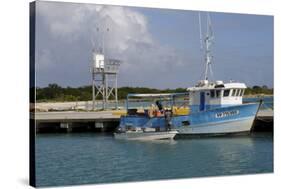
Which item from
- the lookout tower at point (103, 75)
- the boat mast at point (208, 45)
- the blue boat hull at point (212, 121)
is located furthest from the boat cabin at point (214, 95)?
the lookout tower at point (103, 75)

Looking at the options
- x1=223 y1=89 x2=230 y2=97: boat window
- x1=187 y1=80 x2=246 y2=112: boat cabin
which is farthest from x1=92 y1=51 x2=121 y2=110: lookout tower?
x1=223 y1=89 x2=230 y2=97: boat window

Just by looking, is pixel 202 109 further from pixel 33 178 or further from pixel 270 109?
pixel 33 178

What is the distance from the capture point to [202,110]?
12492 mm

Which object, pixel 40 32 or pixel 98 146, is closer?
pixel 40 32

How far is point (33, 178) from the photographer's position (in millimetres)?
10414

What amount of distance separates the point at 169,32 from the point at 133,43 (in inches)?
30.9

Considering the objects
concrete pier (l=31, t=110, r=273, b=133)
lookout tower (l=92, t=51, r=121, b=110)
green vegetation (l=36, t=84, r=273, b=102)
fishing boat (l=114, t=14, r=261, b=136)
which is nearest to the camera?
green vegetation (l=36, t=84, r=273, b=102)

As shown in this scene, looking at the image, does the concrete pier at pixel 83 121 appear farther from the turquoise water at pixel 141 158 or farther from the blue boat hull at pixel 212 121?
the blue boat hull at pixel 212 121

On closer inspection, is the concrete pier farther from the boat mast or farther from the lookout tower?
the boat mast

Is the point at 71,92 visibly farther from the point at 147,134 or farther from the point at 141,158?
the point at 147,134

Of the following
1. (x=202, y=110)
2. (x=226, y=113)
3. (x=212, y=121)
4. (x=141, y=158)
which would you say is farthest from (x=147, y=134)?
(x=226, y=113)

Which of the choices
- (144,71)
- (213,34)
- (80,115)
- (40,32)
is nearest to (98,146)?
(80,115)

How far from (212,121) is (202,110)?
0.97ft

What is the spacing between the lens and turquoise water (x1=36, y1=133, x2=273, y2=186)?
10.7 m
